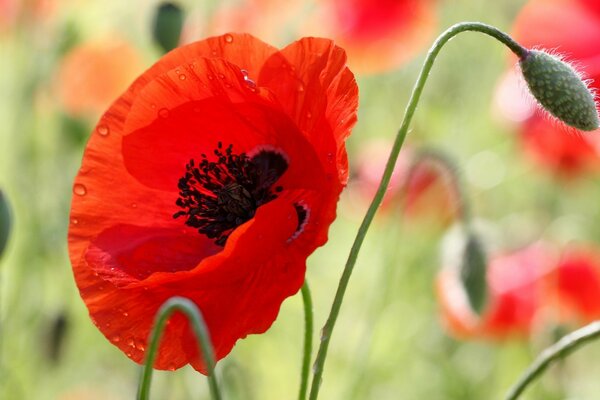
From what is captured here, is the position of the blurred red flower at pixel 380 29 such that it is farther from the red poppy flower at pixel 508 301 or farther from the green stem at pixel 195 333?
the green stem at pixel 195 333

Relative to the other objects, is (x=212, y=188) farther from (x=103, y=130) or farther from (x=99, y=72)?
(x=99, y=72)

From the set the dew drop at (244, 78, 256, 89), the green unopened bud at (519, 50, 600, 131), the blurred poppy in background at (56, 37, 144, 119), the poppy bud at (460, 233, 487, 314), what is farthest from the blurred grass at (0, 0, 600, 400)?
the green unopened bud at (519, 50, 600, 131)

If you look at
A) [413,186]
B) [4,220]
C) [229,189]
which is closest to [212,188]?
[229,189]

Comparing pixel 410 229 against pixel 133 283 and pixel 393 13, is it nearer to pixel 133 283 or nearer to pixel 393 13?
pixel 393 13

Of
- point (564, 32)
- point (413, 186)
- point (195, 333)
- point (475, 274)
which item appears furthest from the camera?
point (413, 186)

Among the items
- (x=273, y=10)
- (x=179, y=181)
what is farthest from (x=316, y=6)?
(x=179, y=181)
